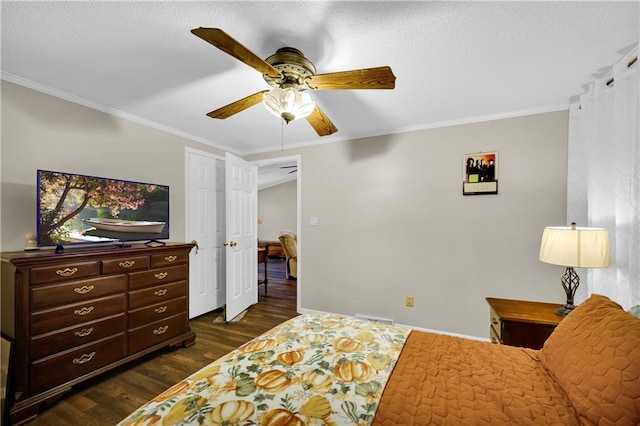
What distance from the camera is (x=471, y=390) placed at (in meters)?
0.95

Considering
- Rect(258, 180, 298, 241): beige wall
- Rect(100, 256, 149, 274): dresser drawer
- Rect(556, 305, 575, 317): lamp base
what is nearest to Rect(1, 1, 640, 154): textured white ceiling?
Rect(100, 256, 149, 274): dresser drawer

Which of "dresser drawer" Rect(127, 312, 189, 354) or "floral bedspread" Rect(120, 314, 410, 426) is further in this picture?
"dresser drawer" Rect(127, 312, 189, 354)

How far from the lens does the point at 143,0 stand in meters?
1.26

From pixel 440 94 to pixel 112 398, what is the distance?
Answer: 342cm

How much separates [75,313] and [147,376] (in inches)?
29.4

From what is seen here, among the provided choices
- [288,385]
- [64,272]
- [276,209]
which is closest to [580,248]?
[288,385]

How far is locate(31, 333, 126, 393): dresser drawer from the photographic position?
5.53ft

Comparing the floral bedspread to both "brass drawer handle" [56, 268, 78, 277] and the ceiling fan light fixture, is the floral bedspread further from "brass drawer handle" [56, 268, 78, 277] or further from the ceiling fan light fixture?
"brass drawer handle" [56, 268, 78, 277]

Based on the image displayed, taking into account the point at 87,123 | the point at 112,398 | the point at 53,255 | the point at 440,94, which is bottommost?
the point at 112,398

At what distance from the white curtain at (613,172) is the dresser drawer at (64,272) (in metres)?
3.52

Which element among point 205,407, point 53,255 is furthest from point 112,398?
point 205,407

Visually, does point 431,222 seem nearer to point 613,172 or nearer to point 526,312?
point 526,312

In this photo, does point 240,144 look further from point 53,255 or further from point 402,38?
point 402,38

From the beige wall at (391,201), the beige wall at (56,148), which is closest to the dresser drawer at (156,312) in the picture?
the beige wall at (391,201)
